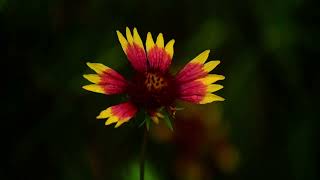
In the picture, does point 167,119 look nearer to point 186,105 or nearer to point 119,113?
point 119,113

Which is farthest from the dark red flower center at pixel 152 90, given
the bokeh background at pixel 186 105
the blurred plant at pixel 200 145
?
the blurred plant at pixel 200 145

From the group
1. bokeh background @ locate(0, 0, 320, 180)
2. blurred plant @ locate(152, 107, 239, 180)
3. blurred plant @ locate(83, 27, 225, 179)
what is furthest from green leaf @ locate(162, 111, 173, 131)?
blurred plant @ locate(152, 107, 239, 180)

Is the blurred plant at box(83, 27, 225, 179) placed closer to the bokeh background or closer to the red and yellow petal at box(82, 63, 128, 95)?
the red and yellow petal at box(82, 63, 128, 95)

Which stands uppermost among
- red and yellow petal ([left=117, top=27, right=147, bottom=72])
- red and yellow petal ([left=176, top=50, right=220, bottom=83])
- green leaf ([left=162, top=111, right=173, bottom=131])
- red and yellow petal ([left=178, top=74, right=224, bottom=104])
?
red and yellow petal ([left=117, top=27, right=147, bottom=72])

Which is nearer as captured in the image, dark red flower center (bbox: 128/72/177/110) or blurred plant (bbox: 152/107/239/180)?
dark red flower center (bbox: 128/72/177/110)

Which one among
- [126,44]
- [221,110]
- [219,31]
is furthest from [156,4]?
[126,44]

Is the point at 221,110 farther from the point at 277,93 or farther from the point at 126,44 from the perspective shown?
the point at 126,44

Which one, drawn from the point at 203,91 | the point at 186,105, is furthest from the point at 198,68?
the point at 186,105

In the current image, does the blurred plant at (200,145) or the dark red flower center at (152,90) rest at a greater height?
the dark red flower center at (152,90)

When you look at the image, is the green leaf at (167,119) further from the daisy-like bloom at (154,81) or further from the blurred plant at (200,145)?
the blurred plant at (200,145)
